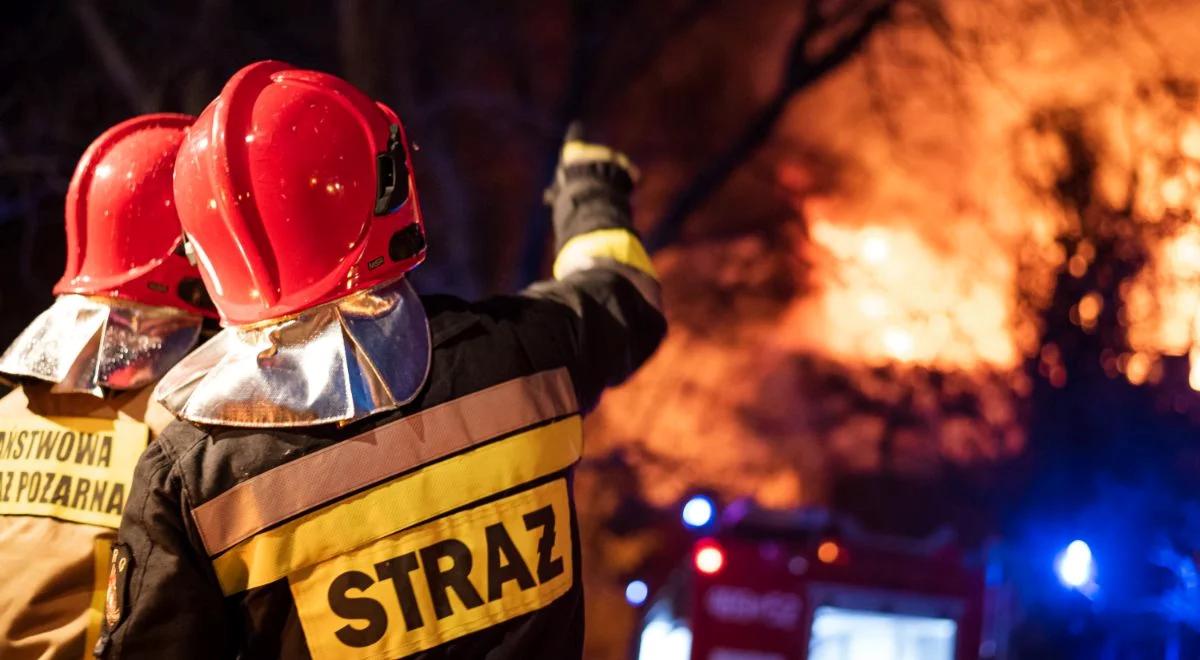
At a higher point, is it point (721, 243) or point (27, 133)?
point (721, 243)

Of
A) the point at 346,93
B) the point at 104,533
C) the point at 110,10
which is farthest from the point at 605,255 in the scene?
the point at 110,10

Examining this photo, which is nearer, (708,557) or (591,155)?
(591,155)

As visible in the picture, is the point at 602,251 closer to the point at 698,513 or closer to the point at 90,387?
the point at 90,387

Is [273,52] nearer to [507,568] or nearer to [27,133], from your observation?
[27,133]

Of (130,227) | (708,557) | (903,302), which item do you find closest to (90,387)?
(130,227)

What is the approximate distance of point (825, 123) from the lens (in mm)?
10711

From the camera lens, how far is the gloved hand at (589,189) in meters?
2.56

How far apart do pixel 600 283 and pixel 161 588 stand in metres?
1.04

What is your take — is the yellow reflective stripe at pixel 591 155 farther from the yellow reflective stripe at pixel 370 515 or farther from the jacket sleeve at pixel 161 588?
the jacket sleeve at pixel 161 588

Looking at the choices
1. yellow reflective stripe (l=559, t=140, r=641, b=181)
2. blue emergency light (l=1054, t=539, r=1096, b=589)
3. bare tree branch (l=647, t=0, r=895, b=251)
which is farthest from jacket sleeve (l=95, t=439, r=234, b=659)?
bare tree branch (l=647, t=0, r=895, b=251)

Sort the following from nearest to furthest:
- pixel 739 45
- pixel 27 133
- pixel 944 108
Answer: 1. pixel 27 133
2. pixel 944 108
3. pixel 739 45

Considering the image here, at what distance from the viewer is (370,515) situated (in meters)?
1.81

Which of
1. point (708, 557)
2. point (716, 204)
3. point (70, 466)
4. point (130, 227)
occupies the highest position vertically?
point (716, 204)

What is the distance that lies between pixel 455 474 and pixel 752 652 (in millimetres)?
3714
